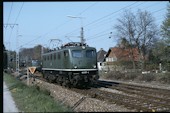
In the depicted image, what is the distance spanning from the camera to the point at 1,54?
6.54 metres

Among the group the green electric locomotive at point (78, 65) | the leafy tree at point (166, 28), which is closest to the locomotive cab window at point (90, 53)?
the green electric locomotive at point (78, 65)

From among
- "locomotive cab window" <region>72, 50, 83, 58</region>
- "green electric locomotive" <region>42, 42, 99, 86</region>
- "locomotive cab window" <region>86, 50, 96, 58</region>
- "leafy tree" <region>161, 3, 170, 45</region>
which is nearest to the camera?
"green electric locomotive" <region>42, 42, 99, 86</region>

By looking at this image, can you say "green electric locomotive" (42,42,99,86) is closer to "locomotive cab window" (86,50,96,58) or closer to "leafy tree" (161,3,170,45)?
"locomotive cab window" (86,50,96,58)

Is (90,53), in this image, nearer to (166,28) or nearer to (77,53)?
(77,53)

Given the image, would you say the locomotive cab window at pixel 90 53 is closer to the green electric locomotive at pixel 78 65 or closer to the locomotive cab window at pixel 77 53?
the green electric locomotive at pixel 78 65

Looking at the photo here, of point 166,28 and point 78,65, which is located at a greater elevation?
point 166,28

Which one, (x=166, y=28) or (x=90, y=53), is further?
(x=166, y=28)

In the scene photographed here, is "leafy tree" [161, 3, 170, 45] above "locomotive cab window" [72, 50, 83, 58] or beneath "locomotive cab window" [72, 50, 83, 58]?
above

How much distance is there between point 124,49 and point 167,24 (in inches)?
932

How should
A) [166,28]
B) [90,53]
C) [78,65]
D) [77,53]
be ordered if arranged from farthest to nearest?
[166,28] < [90,53] < [77,53] < [78,65]

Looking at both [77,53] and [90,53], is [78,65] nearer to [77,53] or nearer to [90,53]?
[77,53]

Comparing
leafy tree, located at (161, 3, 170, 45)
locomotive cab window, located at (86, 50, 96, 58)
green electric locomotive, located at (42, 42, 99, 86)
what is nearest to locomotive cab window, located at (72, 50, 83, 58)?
green electric locomotive, located at (42, 42, 99, 86)

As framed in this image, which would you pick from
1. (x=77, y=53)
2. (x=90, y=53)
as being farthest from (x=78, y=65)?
(x=90, y=53)

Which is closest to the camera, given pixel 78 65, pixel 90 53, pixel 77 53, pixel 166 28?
pixel 78 65
